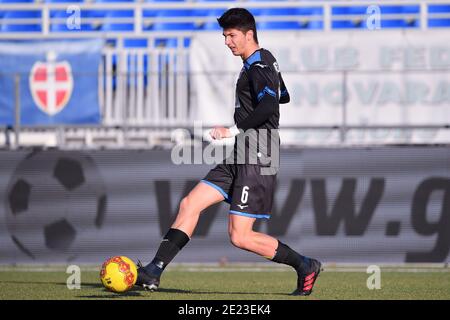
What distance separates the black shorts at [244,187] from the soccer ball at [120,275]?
1.01 metres

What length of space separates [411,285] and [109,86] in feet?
21.9

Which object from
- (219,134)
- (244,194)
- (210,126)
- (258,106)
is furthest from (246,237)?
(210,126)

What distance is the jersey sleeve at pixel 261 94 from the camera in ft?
28.9

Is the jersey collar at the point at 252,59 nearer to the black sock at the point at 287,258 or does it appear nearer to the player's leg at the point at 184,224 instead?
the player's leg at the point at 184,224

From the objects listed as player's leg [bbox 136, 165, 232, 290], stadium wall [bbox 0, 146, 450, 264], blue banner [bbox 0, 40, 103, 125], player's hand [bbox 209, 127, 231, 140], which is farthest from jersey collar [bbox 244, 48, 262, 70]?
blue banner [bbox 0, 40, 103, 125]

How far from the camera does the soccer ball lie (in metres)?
8.84

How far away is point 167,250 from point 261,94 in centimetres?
157

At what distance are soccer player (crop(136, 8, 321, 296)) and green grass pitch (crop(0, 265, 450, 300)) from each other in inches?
14.7

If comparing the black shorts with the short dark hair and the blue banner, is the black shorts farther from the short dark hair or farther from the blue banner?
the blue banner

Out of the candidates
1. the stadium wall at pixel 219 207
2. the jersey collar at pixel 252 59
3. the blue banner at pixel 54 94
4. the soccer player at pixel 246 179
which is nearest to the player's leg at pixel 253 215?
the soccer player at pixel 246 179

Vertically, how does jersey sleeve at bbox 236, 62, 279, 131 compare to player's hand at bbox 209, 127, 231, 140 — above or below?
above

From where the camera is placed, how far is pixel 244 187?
9.09 metres
